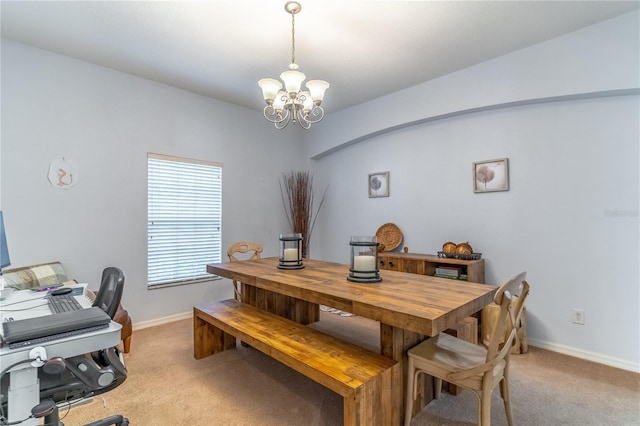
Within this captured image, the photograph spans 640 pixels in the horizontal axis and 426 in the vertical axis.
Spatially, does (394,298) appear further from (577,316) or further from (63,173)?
(63,173)

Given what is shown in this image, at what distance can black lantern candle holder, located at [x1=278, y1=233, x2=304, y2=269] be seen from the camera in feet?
8.32

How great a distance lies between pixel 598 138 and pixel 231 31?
327cm

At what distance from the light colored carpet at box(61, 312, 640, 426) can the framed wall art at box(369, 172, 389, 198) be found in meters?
2.35

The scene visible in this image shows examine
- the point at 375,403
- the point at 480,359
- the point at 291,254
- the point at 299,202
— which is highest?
the point at 299,202

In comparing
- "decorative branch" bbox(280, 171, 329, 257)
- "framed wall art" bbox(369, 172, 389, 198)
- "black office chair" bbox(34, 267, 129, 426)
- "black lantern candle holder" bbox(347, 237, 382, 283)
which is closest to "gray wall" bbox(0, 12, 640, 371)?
"framed wall art" bbox(369, 172, 389, 198)

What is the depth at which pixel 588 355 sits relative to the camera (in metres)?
2.60

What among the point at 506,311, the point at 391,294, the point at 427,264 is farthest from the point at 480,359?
the point at 427,264

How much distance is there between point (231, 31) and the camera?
2510 mm

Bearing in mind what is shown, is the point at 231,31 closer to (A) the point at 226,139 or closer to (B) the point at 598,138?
(A) the point at 226,139

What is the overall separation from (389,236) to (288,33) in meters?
2.62

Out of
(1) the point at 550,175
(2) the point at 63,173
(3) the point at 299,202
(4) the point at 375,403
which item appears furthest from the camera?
(3) the point at 299,202

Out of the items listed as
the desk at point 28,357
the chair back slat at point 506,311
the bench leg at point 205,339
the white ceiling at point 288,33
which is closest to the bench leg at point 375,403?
the chair back slat at point 506,311

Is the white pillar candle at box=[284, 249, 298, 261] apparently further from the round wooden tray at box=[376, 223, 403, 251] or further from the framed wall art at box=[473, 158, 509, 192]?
the framed wall art at box=[473, 158, 509, 192]

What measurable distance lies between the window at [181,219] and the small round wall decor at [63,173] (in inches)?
26.7
